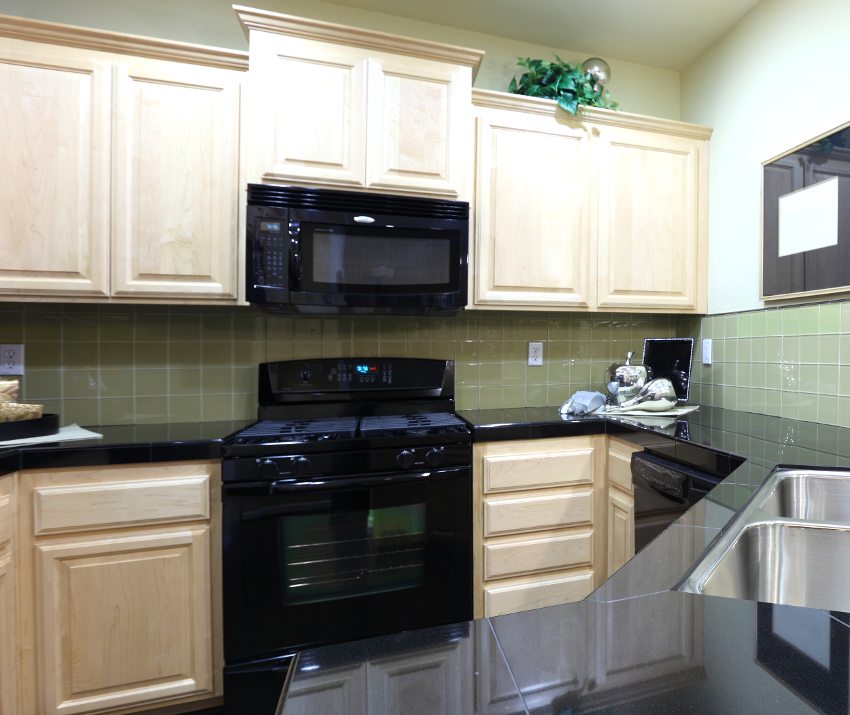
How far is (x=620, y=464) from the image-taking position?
1671mm

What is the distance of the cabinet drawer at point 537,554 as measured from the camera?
5.35 ft

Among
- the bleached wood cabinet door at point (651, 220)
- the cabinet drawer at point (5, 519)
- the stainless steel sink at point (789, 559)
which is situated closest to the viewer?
the stainless steel sink at point (789, 559)

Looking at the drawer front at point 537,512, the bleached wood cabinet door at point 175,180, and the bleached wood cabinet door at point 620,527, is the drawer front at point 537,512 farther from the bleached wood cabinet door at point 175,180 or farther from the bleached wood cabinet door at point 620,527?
the bleached wood cabinet door at point 175,180

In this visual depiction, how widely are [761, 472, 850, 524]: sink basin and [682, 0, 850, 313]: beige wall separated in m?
1.11

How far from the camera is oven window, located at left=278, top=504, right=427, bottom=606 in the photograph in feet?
4.65

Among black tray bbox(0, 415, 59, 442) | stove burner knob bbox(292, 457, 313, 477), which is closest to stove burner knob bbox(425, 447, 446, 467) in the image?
stove burner knob bbox(292, 457, 313, 477)

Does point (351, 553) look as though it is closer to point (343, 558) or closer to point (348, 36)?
point (343, 558)

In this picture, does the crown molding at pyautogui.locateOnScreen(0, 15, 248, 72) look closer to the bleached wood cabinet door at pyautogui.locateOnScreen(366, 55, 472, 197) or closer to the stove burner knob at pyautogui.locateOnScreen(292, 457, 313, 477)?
the bleached wood cabinet door at pyautogui.locateOnScreen(366, 55, 472, 197)

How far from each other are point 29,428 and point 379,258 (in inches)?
48.6

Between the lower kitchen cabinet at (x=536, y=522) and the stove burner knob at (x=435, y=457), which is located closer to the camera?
A: the stove burner knob at (x=435, y=457)

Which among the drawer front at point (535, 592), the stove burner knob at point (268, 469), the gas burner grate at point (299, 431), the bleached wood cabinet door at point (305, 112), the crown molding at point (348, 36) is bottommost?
the drawer front at point (535, 592)

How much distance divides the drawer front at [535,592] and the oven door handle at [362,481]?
1.61 feet

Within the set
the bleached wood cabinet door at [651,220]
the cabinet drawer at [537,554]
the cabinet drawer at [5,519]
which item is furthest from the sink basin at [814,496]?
the cabinet drawer at [5,519]

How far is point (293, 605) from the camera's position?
1.40 m
